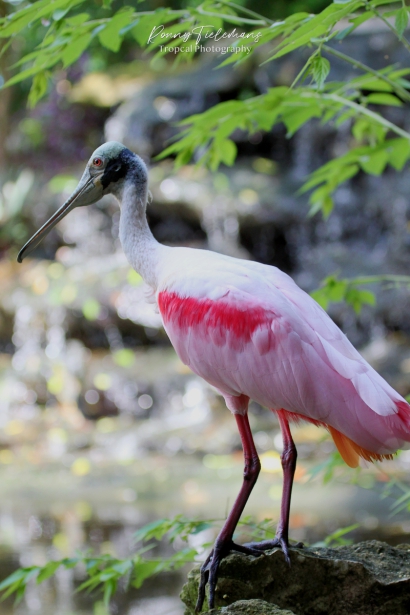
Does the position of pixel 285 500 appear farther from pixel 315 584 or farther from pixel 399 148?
pixel 399 148

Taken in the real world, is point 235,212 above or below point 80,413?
above

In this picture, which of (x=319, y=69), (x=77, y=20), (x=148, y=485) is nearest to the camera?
(x=319, y=69)

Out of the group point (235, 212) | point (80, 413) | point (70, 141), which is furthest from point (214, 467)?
point (70, 141)

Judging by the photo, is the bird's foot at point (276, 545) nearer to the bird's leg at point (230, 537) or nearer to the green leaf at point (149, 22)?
the bird's leg at point (230, 537)

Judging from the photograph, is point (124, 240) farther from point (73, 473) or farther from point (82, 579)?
Result: point (73, 473)

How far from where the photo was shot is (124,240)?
10.7 feet

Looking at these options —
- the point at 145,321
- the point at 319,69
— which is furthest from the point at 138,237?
the point at 145,321

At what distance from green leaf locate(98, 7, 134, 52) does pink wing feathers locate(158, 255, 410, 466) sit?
3.37 feet

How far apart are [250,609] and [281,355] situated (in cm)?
89

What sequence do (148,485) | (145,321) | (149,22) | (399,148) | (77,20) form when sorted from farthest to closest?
(145,321)
(148,485)
(399,148)
(149,22)
(77,20)

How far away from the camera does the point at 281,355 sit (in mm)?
2781

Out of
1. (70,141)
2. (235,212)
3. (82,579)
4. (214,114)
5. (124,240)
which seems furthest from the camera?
(70,141)

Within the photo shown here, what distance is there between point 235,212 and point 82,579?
734 centimetres

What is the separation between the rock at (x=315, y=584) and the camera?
106 inches
